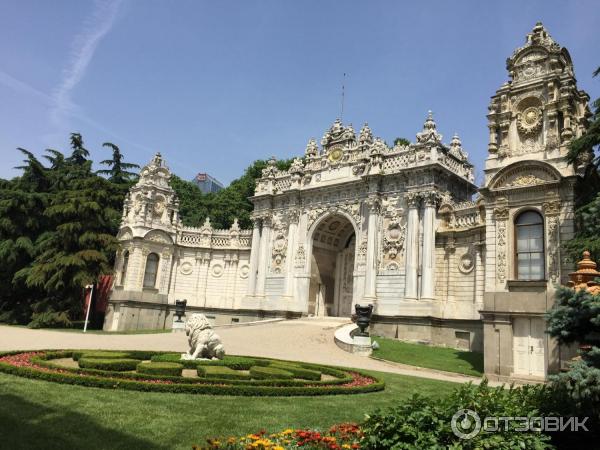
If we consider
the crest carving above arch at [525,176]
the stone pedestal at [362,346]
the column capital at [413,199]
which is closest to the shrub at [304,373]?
the stone pedestal at [362,346]

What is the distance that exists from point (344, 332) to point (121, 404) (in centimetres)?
1776

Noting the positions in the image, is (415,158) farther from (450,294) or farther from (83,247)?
(83,247)

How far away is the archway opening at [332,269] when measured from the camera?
36406 millimetres

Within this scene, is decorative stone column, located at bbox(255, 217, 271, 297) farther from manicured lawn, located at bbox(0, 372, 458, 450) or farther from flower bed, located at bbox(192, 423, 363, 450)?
flower bed, located at bbox(192, 423, 363, 450)

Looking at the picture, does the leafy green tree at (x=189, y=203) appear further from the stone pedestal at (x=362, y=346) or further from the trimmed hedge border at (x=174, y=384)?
the trimmed hedge border at (x=174, y=384)

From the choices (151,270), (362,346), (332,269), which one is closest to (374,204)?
(332,269)

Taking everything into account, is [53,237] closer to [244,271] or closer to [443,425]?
[244,271]

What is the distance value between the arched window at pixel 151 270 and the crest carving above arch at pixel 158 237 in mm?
1229

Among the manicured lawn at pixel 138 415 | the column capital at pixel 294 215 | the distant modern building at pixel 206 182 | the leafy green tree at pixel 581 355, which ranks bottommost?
the manicured lawn at pixel 138 415

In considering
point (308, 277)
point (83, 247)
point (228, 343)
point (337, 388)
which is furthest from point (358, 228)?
point (337, 388)

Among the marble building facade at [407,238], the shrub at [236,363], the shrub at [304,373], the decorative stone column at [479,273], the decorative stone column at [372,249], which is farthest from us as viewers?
the decorative stone column at [372,249]

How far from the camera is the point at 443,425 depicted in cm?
600

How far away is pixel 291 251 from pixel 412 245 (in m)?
10.3

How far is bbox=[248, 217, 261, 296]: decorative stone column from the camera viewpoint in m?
38.6
